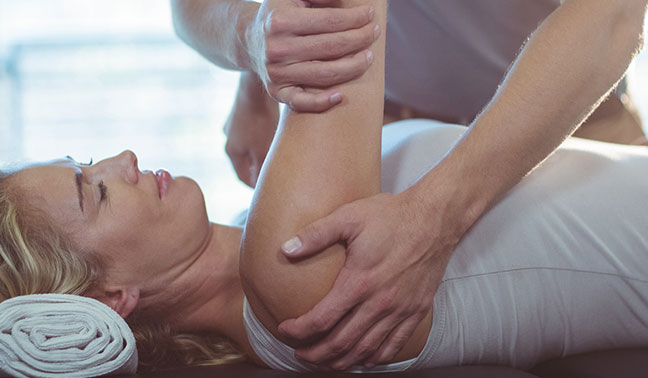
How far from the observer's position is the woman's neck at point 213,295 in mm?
1385

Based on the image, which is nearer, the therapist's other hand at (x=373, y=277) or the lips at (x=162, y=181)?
the therapist's other hand at (x=373, y=277)

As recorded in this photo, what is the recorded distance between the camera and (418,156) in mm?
1402

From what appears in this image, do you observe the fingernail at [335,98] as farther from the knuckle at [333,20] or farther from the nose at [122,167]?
the nose at [122,167]

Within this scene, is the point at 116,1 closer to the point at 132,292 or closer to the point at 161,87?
the point at 161,87

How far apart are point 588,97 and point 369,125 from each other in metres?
0.41

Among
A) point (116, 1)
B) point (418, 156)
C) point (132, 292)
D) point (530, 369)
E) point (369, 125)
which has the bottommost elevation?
point (530, 369)

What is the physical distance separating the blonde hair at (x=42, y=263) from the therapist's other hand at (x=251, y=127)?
720 millimetres

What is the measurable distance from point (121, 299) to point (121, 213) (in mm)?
170

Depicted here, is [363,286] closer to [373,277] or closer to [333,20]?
[373,277]

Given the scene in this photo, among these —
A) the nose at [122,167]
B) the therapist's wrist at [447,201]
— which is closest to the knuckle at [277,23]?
the therapist's wrist at [447,201]

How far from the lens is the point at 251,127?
6.45 ft

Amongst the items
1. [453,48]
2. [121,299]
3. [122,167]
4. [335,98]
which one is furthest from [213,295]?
[453,48]

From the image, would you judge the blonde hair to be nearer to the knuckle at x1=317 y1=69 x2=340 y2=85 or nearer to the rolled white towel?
the rolled white towel

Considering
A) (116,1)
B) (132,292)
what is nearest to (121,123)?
(116,1)
